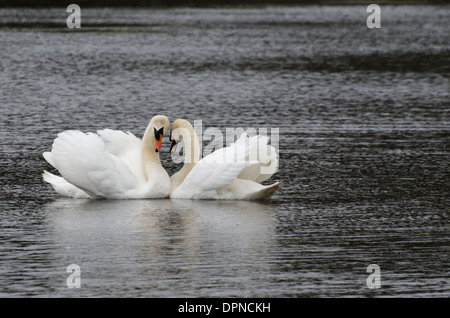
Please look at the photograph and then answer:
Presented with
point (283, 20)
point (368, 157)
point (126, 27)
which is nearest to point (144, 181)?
point (368, 157)

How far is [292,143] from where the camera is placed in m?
→ 15.7

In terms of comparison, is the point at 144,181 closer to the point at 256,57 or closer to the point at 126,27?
the point at 256,57

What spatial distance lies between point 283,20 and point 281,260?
106ft

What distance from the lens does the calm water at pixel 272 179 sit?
8.93 metres

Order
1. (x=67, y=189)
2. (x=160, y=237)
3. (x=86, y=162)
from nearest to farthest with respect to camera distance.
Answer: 1. (x=160, y=237)
2. (x=86, y=162)
3. (x=67, y=189)

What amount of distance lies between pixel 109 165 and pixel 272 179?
8.66 ft

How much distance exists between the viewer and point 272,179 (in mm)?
13586

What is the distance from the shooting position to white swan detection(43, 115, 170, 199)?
11773 millimetres
